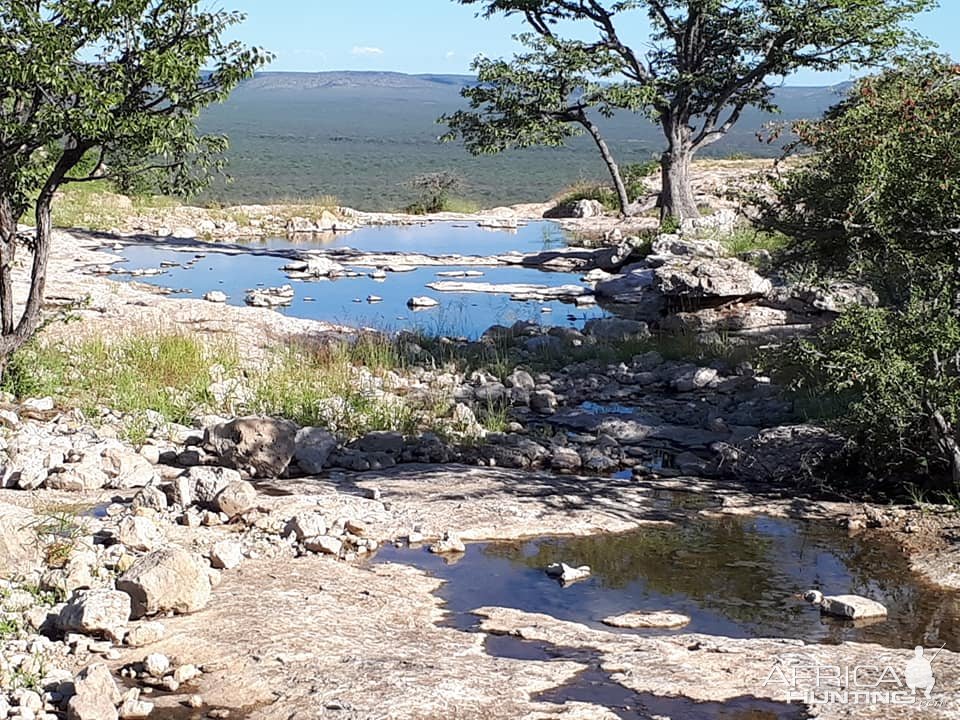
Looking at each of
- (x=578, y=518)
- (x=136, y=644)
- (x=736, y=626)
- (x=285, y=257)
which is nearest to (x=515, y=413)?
(x=578, y=518)

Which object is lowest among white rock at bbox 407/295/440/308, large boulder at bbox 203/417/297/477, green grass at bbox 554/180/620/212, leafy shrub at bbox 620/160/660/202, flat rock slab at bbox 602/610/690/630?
flat rock slab at bbox 602/610/690/630

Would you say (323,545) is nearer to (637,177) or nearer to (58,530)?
(58,530)

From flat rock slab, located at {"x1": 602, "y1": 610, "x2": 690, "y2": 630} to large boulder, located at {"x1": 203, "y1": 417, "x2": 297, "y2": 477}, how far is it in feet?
12.0

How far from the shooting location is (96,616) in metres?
6.00

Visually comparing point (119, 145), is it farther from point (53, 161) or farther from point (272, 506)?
point (272, 506)

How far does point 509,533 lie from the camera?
8297mm

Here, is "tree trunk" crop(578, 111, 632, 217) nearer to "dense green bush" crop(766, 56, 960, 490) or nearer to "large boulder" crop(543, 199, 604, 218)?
"large boulder" crop(543, 199, 604, 218)

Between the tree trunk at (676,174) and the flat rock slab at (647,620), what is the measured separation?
20.8 m

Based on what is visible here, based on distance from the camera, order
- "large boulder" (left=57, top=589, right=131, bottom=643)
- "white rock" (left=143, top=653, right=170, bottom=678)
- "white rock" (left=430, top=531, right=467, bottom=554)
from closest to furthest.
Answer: "white rock" (left=143, top=653, right=170, bottom=678)
"large boulder" (left=57, top=589, right=131, bottom=643)
"white rock" (left=430, top=531, right=467, bottom=554)

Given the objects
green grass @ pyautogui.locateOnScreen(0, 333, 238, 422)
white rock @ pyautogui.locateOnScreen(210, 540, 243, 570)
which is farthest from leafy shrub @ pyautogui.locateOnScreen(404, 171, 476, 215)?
white rock @ pyautogui.locateOnScreen(210, 540, 243, 570)

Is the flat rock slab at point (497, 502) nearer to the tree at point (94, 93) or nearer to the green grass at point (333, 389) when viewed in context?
the green grass at point (333, 389)

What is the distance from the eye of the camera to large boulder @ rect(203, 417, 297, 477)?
9438 mm

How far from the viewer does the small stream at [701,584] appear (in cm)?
645

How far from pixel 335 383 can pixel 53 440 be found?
10.8 ft
